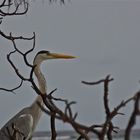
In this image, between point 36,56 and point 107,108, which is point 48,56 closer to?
point 36,56

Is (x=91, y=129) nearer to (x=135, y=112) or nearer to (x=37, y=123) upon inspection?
(x=135, y=112)

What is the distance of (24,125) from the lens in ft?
7.39

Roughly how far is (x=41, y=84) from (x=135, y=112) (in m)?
1.53

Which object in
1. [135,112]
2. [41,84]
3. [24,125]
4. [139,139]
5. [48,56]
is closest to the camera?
[135,112]

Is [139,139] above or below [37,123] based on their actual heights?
below

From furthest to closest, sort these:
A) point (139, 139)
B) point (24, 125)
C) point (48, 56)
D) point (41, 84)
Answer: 1. point (139, 139)
2. point (24, 125)
3. point (48, 56)
4. point (41, 84)

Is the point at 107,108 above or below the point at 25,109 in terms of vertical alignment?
above

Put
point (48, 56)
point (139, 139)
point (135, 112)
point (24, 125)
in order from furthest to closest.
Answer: point (139, 139) → point (24, 125) → point (48, 56) → point (135, 112)

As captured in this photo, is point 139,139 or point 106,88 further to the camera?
point 139,139

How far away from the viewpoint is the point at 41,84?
70.3 inches

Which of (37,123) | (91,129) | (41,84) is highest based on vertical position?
(91,129)

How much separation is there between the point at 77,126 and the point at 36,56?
183 centimetres

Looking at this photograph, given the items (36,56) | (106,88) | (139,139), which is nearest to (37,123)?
(36,56)

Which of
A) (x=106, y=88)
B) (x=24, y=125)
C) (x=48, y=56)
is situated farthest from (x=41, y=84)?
(x=106, y=88)
